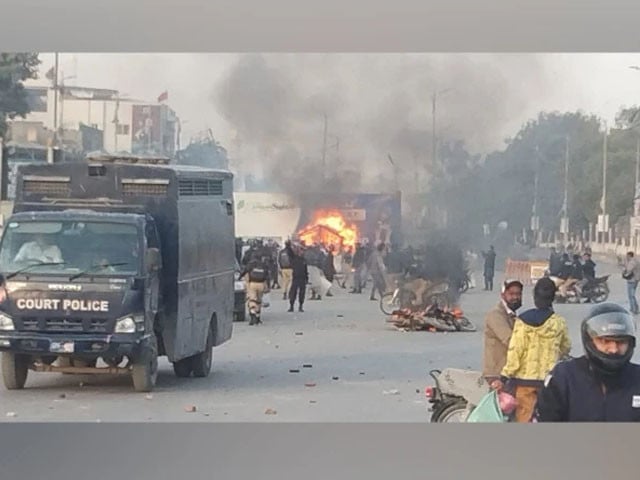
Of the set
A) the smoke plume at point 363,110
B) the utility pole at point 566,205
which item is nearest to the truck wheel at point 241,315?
the smoke plume at point 363,110

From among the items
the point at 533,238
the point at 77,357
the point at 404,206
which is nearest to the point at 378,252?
the point at 404,206

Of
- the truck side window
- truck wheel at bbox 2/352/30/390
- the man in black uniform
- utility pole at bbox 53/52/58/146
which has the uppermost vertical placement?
utility pole at bbox 53/52/58/146

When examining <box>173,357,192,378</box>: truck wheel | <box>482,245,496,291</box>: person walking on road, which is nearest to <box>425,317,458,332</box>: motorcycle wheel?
<box>482,245,496,291</box>: person walking on road

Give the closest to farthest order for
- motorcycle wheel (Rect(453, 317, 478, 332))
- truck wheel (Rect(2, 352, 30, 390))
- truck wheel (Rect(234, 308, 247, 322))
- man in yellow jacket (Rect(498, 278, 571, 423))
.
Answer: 1. man in yellow jacket (Rect(498, 278, 571, 423))
2. truck wheel (Rect(2, 352, 30, 390))
3. motorcycle wheel (Rect(453, 317, 478, 332))
4. truck wheel (Rect(234, 308, 247, 322))

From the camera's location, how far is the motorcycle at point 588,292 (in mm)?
8242

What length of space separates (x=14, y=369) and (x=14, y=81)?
4.97 ft

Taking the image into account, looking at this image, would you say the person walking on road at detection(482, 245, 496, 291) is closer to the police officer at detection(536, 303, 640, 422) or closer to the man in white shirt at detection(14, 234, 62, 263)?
the police officer at detection(536, 303, 640, 422)

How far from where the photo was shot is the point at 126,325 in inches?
322

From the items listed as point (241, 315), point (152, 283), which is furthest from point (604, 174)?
point (152, 283)

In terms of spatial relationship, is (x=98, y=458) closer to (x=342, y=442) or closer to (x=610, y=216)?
(x=342, y=442)

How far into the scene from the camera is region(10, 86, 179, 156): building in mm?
8117

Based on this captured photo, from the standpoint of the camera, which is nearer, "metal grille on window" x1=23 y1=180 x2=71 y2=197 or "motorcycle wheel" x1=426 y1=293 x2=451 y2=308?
"metal grille on window" x1=23 y1=180 x2=71 y2=197

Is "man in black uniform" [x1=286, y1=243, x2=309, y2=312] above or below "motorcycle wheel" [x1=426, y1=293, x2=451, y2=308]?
above

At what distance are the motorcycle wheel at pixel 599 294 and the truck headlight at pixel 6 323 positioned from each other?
10.1ft
